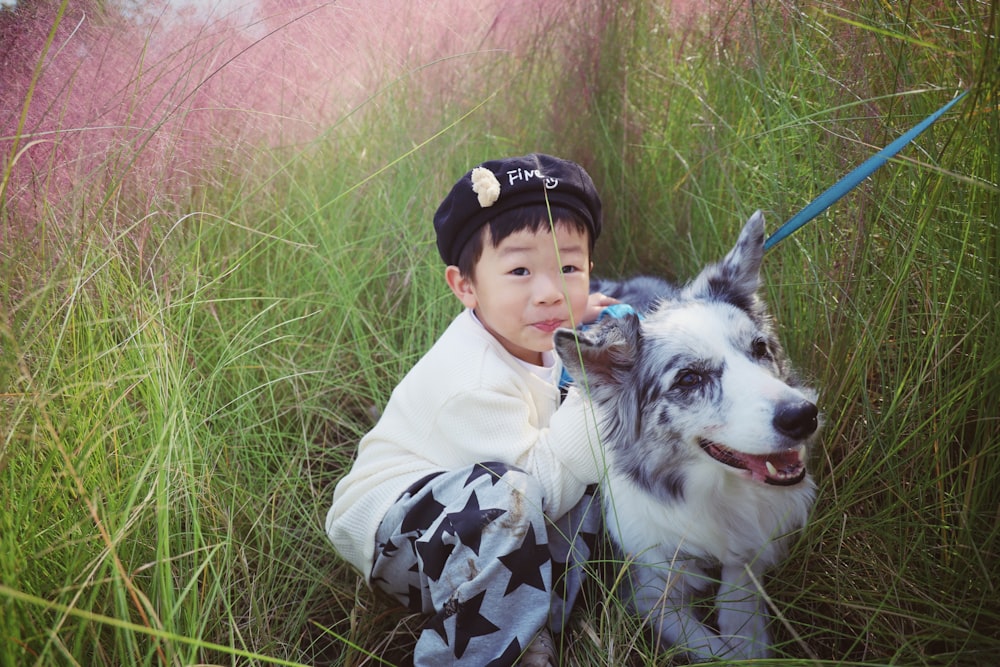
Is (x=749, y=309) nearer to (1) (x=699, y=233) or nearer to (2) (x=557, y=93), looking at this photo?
(1) (x=699, y=233)

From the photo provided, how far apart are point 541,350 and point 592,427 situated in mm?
356

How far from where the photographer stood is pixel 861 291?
1.99m

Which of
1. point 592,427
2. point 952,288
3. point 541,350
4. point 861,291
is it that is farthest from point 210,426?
point 952,288

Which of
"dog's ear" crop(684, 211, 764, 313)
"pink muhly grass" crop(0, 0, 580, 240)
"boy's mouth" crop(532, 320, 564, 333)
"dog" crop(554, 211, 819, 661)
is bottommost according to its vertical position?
"dog" crop(554, 211, 819, 661)

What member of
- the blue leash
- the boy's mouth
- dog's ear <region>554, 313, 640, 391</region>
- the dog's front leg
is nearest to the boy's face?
the boy's mouth

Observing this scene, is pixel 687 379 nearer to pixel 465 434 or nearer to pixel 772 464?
pixel 772 464

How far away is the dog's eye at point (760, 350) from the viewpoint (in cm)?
192

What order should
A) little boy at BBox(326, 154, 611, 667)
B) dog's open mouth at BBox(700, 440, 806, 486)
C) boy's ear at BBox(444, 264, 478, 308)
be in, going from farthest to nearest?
boy's ear at BBox(444, 264, 478, 308)
little boy at BBox(326, 154, 611, 667)
dog's open mouth at BBox(700, 440, 806, 486)

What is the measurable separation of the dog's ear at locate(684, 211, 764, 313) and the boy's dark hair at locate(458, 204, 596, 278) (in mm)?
431

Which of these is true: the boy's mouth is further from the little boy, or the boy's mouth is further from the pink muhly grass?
the pink muhly grass

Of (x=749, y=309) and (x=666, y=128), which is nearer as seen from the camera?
(x=749, y=309)

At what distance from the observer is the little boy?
6.29 feet

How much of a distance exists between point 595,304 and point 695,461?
1.00 metres

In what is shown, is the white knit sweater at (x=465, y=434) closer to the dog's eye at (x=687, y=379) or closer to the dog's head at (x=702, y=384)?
the dog's head at (x=702, y=384)
